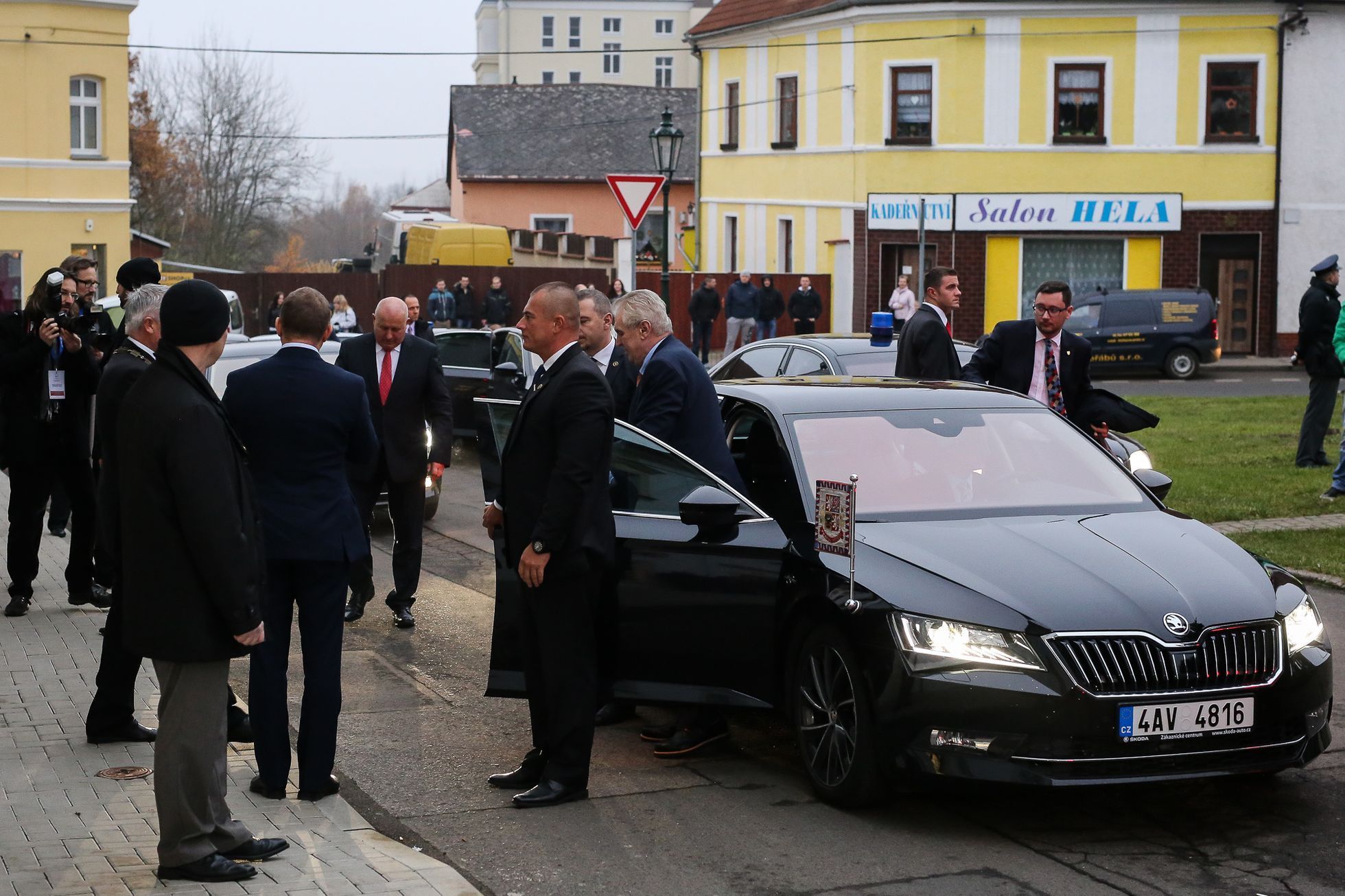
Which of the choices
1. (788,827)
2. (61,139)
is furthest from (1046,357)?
(61,139)

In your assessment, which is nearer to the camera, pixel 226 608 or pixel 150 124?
pixel 226 608

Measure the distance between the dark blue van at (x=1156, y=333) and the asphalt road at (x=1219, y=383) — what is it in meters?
0.39

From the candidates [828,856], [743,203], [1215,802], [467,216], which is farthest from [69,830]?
[467,216]

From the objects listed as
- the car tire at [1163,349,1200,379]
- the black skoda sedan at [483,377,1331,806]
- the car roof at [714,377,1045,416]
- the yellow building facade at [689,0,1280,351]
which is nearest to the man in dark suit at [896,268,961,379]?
the car roof at [714,377,1045,416]

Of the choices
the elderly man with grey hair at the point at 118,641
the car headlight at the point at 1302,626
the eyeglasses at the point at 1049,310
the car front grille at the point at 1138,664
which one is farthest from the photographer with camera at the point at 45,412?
the car headlight at the point at 1302,626

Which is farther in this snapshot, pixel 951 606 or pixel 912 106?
pixel 912 106

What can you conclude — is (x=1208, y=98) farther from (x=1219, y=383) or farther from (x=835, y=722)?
(x=835, y=722)

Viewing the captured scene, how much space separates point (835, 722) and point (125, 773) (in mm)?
2769

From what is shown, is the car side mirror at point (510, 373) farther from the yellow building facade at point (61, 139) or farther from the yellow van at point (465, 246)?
the yellow van at point (465, 246)

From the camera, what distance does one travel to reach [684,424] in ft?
24.2

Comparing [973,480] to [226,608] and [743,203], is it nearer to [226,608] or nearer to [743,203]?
[226,608]

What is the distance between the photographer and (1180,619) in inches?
225

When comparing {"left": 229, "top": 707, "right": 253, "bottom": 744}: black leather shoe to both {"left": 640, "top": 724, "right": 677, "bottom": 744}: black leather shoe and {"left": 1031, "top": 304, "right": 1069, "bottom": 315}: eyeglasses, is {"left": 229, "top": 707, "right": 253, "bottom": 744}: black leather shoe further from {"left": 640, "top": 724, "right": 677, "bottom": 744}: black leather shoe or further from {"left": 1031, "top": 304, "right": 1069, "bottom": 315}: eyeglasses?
{"left": 1031, "top": 304, "right": 1069, "bottom": 315}: eyeglasses

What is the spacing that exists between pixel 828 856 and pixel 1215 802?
5.27ft
